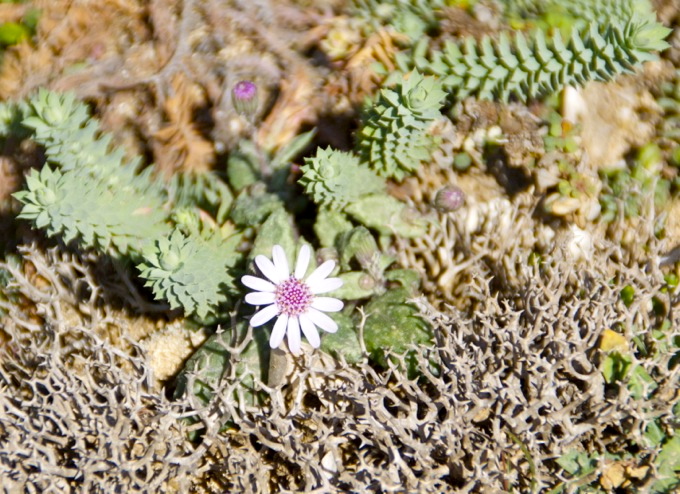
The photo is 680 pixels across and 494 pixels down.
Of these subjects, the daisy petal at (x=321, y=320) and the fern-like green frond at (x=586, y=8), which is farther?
the fern-like green frond at (x=586, y=8)

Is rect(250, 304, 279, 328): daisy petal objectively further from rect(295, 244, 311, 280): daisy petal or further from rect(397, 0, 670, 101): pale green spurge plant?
rect(397, 0, 670, 101): pale green spurge plant

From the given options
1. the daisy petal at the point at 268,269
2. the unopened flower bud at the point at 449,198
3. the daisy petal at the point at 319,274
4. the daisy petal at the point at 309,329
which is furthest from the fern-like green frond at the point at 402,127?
the daisy petal at the point at 309,329

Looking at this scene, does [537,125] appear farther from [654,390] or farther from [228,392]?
[228,392]

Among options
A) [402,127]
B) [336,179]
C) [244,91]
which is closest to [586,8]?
Answer: [402,127]

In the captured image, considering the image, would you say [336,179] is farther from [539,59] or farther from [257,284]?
[539,59]

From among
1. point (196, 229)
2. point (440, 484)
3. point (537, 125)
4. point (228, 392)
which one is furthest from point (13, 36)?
point (440, 484)

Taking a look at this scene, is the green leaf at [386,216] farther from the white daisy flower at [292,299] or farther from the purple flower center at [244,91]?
the purple flower center at [244,91]
